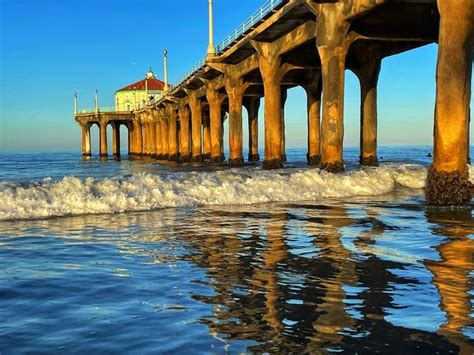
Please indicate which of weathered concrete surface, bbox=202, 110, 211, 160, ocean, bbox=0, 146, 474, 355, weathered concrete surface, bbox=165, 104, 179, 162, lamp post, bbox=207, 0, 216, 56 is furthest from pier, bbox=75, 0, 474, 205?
weathered concrete surface, bbox=165, 104, 179, 162

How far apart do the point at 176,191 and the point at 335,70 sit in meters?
9.85

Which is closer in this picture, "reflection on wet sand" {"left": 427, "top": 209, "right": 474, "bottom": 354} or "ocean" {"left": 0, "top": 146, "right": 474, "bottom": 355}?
"ocean" {"left": 0, "top": 146, "right": 474, "bottom": 355}

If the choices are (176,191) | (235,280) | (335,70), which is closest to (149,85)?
(335,70)

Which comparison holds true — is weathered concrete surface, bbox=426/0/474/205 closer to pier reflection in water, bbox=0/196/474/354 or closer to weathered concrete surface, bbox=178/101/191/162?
pier reflection in water, bbox=0/196/474/354

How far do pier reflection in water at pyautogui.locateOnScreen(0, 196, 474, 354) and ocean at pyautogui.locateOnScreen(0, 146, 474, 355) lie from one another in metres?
0.02

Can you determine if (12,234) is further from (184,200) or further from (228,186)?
(228,186)

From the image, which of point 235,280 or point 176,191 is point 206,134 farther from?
point 235,280

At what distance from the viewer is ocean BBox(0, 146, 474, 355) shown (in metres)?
4.16

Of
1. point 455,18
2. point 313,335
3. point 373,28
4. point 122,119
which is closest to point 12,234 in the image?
point 313,335

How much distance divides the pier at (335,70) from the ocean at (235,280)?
7.09 ft

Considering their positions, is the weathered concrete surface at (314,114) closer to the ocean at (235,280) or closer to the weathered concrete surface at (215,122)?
the weathered concrete surface at (215,122)

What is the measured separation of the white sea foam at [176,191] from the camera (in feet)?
44.7

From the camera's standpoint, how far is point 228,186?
55.7ft

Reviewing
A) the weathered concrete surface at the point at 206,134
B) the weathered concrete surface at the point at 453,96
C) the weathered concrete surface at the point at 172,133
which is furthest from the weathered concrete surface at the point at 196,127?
the weathered concrete surface at the point at 453,96
